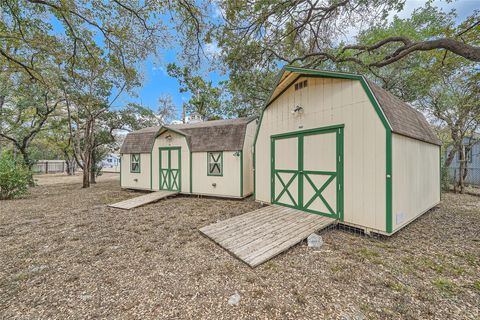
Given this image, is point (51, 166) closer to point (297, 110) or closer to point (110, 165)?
point (110, 165)

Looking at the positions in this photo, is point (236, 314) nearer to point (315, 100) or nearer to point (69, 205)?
point (315, 100)

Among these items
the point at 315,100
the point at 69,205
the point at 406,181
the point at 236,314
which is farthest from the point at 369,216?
the point at 69,205

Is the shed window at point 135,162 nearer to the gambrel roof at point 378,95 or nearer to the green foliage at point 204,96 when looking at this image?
the green foliage at point 204,96

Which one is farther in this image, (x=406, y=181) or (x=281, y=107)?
(x=281, y=107)

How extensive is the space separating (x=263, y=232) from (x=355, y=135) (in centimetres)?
290

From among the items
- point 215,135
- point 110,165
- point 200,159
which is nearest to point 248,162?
point 215,135

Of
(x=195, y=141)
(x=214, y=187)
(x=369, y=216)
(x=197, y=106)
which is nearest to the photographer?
(x=369, y=216)

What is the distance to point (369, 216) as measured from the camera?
394cm

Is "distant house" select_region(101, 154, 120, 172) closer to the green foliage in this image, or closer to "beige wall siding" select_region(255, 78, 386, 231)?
the green foliage

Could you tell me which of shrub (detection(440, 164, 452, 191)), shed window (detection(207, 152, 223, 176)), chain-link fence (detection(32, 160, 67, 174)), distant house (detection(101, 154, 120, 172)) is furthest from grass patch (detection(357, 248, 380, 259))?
chain-link fence (detection(32, 160, 67, 174))

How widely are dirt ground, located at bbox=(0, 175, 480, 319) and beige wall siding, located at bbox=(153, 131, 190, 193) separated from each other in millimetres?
4288

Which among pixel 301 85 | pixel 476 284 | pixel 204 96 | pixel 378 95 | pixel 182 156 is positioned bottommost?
pixel 476 284

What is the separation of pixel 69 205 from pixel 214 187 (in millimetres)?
5438

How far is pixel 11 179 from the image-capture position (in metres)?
7.97
